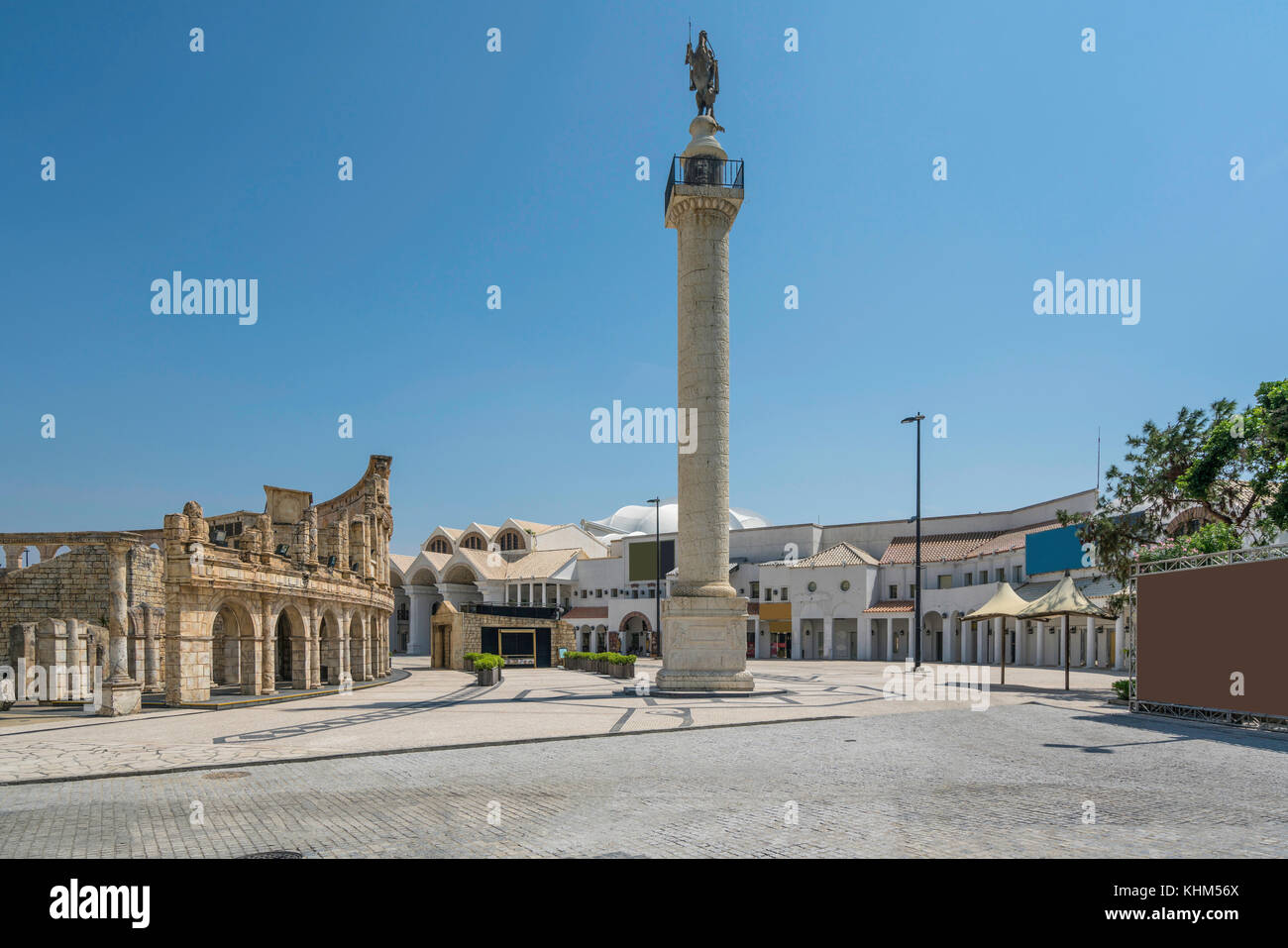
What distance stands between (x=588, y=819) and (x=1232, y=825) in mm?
6319

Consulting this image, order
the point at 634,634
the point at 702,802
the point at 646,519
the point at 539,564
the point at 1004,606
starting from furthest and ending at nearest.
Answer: the point at 646,519
the point at 539,564
the point at 634,634
the point at 1004,606
the point at 702,802

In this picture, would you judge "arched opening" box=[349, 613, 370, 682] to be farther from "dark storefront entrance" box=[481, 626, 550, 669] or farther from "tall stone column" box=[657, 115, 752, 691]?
"tall stone column" box=[657, 115, 752, 691]

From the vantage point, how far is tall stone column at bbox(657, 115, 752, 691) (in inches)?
1016

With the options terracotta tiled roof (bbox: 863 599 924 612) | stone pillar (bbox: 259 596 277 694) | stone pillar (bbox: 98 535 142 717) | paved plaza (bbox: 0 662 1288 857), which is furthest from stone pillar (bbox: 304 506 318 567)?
terracotta tiled roof (bbox: 863 599 924 612)

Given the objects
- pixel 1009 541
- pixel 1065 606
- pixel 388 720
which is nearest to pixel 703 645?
pixel 388 720

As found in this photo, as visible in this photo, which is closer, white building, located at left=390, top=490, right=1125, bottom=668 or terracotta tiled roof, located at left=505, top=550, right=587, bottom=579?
white building, located at left=390, top=490, right=1125, bottom=668

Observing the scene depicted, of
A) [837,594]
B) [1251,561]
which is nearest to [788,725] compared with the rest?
[1251,561]

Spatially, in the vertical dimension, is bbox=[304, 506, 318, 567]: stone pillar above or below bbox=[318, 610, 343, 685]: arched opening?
above

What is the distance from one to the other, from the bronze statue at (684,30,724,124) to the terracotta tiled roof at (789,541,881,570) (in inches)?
1461

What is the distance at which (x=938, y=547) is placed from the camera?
60219 mm

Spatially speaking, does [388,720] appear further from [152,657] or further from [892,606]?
[892,606]

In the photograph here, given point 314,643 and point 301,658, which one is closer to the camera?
point 301,658

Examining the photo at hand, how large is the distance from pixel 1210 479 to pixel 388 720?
74.6ft

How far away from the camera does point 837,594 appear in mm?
59688
